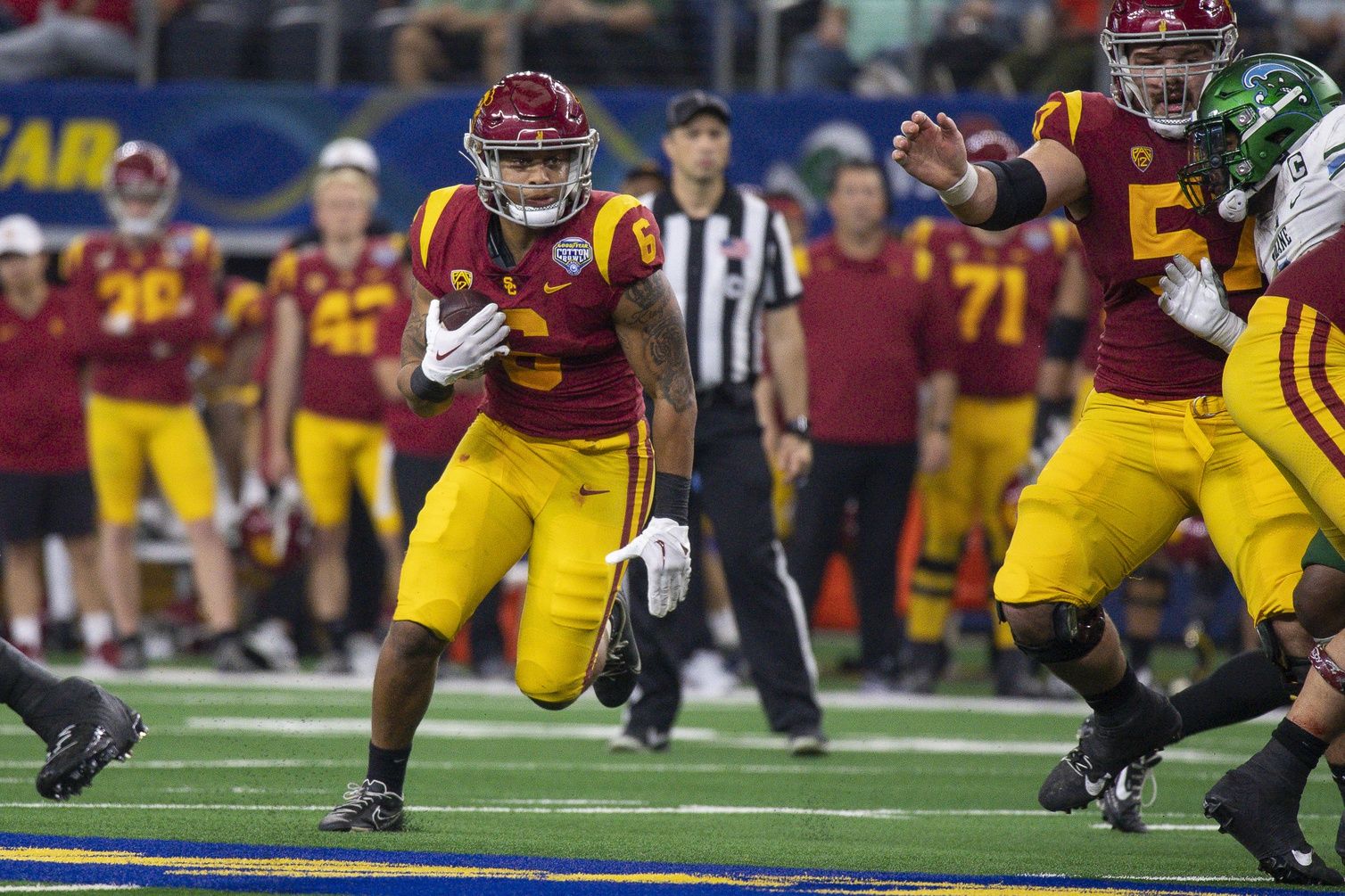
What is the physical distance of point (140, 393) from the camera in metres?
9.41

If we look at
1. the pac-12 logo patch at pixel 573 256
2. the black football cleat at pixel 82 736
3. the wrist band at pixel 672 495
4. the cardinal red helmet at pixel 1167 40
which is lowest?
the black football cleat at pixel 82 736

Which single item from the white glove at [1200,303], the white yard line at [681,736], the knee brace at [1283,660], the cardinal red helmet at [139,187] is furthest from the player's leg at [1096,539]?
the cardinal red helmet at [139,187]

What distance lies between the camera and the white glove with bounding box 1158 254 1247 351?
4.55 metres

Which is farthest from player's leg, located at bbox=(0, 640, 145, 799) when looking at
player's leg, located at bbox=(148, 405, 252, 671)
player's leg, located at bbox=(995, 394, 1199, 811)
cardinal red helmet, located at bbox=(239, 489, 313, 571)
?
cardinal red helmet, located at bbox=(239, 489, 313, 571)

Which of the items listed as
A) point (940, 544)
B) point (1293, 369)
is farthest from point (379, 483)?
point (1293, 369)

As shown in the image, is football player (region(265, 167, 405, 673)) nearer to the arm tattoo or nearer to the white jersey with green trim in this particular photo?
the arm tattoo

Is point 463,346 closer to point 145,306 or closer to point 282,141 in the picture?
point 145,306

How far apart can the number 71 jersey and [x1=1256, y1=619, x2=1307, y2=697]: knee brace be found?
1.50m

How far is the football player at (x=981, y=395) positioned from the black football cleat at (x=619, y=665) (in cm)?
397

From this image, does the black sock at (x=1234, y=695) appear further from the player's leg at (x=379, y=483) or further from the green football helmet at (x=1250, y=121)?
the player's leg at (x=379, y=483)

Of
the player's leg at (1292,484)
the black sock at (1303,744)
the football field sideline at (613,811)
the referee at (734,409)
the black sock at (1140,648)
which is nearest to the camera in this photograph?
the football field sideline at (613,811)

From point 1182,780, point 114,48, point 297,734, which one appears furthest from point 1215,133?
point 114,48

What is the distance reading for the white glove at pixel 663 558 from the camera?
470 cm

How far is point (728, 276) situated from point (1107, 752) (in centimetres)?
257
